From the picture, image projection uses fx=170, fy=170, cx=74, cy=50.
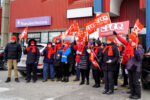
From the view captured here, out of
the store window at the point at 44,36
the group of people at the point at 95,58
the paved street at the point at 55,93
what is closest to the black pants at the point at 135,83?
the group of people at the point at 95,58

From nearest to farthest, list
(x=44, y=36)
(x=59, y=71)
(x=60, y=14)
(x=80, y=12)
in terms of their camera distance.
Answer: (x=59, y=71)
(x=80, y=12)
(x=60, y=14)
(x=44, y=36)

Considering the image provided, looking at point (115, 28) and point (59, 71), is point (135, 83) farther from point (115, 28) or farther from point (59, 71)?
point (59, 71)

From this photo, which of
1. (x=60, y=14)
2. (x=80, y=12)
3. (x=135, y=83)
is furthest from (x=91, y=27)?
(x=60, y=14)

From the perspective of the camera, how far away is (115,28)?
20.2ft

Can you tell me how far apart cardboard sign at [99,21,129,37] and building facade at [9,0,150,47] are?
6.62 metres

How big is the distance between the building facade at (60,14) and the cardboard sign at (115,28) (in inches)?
261

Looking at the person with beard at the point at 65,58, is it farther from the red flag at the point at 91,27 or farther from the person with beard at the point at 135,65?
the person with beard at the point at 135,65

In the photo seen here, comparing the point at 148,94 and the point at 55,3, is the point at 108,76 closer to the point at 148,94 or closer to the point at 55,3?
the point at 148,94

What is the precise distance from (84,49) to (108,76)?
175 centimetres

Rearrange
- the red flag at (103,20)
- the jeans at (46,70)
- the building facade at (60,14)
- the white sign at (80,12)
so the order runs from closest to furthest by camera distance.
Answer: the red flag at (103,20) → the jeans at (46,70) → the building facade at (60,14) → the white sign at (80,12)

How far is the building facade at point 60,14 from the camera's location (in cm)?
1330

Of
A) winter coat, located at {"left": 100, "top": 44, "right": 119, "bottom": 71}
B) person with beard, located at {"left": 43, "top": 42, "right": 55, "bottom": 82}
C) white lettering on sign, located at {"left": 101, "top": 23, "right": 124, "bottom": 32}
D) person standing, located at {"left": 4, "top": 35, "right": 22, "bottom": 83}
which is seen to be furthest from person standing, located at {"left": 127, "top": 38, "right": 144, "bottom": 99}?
person standing, located at {"left": 4, "top": 35, "right": 22, "bottom": 83}

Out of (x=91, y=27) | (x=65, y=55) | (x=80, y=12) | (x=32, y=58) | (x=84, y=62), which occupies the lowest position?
(x=84, y=62)

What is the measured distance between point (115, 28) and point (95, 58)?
1306 mm
